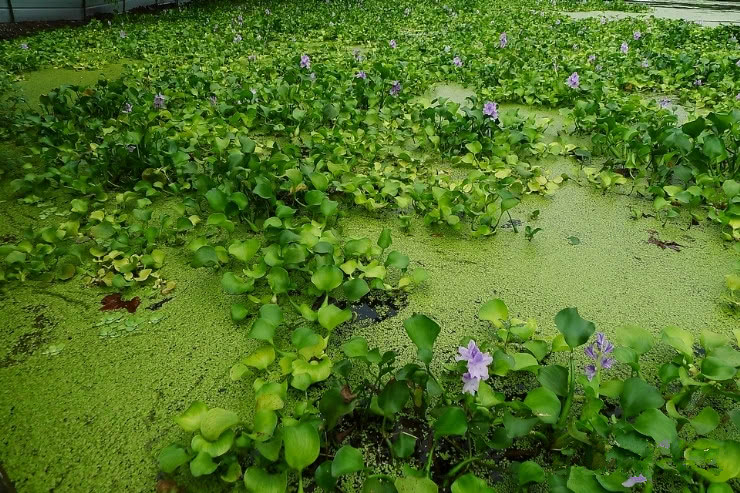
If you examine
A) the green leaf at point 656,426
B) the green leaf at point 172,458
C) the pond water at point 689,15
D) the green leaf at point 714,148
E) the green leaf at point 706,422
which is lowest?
the green leaf at point 172,458

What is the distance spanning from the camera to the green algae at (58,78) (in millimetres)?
3353

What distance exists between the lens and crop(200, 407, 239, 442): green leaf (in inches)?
34.5

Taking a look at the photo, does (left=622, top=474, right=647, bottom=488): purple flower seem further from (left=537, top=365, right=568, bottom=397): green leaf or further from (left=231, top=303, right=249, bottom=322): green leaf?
(left=231, top=303, right=249, bottom=322): green leaf

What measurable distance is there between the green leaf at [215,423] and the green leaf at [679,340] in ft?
3.07

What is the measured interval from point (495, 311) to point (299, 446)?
1.91ft

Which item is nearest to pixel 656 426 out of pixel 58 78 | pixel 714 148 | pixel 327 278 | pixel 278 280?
pixel 327 278

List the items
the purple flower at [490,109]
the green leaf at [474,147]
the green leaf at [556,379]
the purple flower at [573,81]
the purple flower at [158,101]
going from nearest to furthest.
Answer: the green leaf at [556,379] → the green leaf at [474,147] → the purple flower at [490,109] → the purple flower at [158,101] → the purple flower at [573,81]

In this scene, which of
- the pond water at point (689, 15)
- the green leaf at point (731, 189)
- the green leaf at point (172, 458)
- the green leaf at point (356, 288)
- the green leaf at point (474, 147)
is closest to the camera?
the green leaf at point (172, 458)

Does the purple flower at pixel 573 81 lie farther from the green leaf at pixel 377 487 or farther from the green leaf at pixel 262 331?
the green leaf at pixel 377 487

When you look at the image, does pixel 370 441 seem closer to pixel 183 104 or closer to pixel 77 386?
pixel 77 386

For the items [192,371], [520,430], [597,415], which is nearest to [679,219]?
[597,415]

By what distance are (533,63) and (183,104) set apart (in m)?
2.76

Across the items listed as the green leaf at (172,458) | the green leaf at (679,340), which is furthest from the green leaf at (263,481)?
the green leaf at (679,340)

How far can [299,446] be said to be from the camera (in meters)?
0.81
